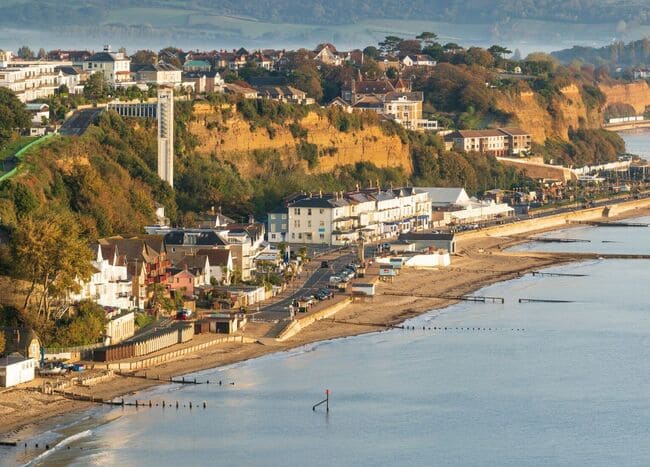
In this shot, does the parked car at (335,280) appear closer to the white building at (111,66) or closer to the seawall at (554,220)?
the seawall at (554,220)

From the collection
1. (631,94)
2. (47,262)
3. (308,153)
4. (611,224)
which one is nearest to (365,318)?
(47,262)

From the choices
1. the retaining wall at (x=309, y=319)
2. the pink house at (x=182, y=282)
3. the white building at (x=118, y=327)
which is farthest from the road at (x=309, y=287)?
the white building at (x=118, y=327)

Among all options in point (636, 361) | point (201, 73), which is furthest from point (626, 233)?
point (636, 361)

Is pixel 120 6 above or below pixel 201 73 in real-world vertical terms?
above

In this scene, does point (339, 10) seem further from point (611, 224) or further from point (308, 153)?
point (308, 153)

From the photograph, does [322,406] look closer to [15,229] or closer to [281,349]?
[281,349]

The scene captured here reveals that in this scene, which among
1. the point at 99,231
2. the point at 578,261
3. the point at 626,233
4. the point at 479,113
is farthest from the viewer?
the point at 479,113
